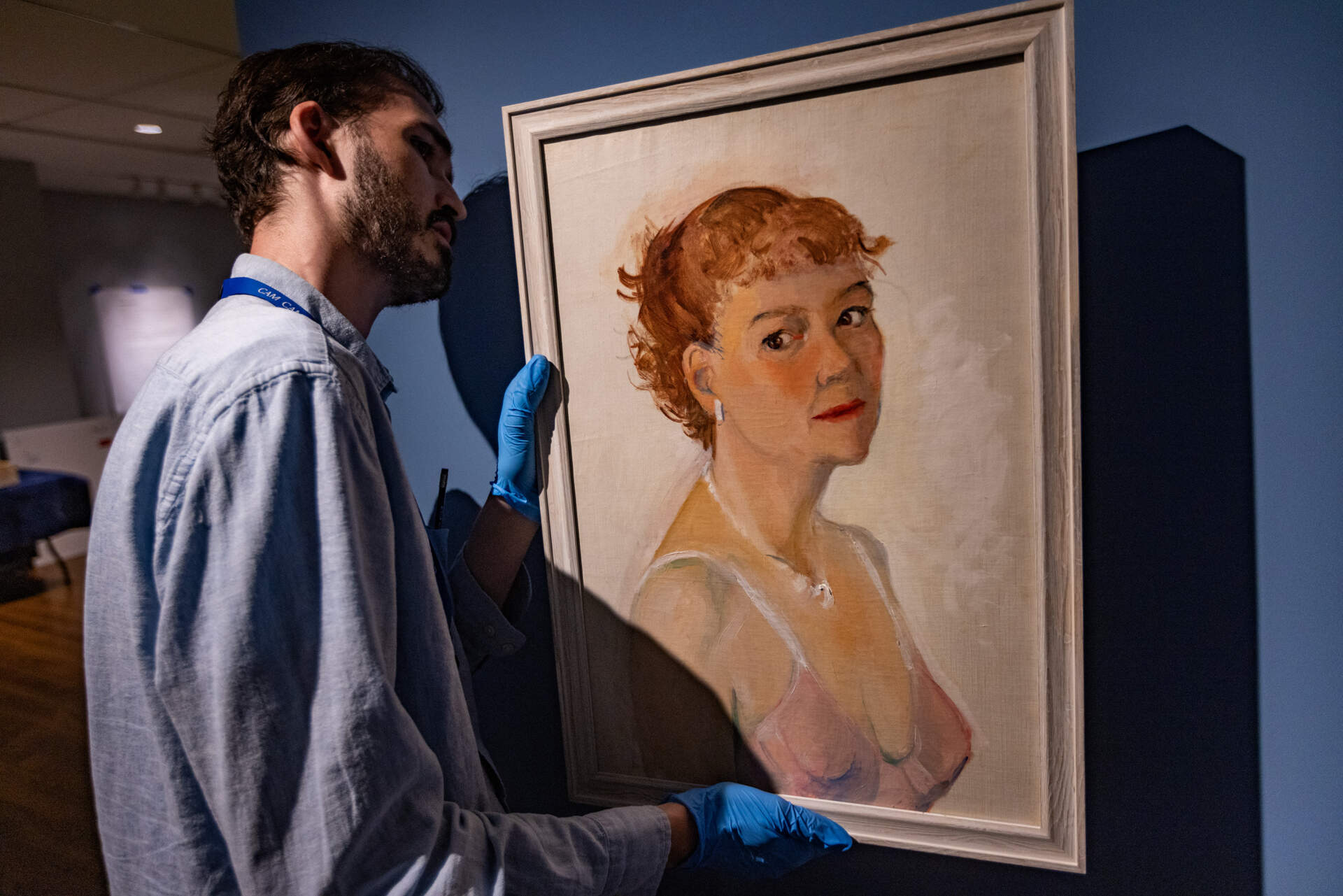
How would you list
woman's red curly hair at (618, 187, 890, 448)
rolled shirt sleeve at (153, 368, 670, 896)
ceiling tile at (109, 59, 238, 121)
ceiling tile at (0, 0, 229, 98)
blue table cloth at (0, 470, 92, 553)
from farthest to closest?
blue table cloth at (0, 470, 92, 553)
ceiling tile at (109, 59, 238, 121)
ceiling tile at (0, 0, 229, 98)
woman's red curly hair at (618, 187, 890, 448)
rolled shirt sleeve at (153, 368, 670, 896)

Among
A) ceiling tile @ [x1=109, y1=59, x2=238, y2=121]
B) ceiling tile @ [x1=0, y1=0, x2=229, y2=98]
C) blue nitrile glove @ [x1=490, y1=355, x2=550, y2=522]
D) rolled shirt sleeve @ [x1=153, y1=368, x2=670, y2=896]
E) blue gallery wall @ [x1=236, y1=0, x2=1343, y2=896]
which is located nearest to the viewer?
rolled shirt sleeve @ [x1=153, y1=368, x2=670, y2=896]

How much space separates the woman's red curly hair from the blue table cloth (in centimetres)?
287

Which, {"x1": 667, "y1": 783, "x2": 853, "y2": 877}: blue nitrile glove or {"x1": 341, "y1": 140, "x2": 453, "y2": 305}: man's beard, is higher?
{"x1": 341, "y1": 140, "x2": 453, "y2": 305}: man's beard

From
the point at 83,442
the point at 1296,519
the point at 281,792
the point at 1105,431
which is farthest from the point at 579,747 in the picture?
the point at 83,442

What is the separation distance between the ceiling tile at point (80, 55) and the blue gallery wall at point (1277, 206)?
1524mm

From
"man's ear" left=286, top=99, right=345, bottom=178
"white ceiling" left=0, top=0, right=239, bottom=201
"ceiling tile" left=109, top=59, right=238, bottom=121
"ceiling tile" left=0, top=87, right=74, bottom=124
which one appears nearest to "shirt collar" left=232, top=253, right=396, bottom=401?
"man's ear" left=286, top=99, right=345, bottom=178

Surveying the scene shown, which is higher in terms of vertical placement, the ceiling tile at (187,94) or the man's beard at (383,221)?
the ceiling tile at (187,94)

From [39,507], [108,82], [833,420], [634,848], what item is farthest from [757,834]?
[39,507]

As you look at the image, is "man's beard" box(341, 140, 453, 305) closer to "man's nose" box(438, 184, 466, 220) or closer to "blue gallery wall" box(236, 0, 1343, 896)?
"man's nose" box(438, 184, 466, 220)

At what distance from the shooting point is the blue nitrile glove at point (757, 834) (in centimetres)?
92

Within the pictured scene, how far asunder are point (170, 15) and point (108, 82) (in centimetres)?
99

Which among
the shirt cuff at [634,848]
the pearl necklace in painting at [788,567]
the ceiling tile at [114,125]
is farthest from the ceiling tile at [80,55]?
the shirt cuff at [634,848]

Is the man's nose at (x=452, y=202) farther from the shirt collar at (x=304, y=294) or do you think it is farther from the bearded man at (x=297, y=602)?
the shirt collar at (x=304, y=294)

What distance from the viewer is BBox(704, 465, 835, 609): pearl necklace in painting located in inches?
35.7
